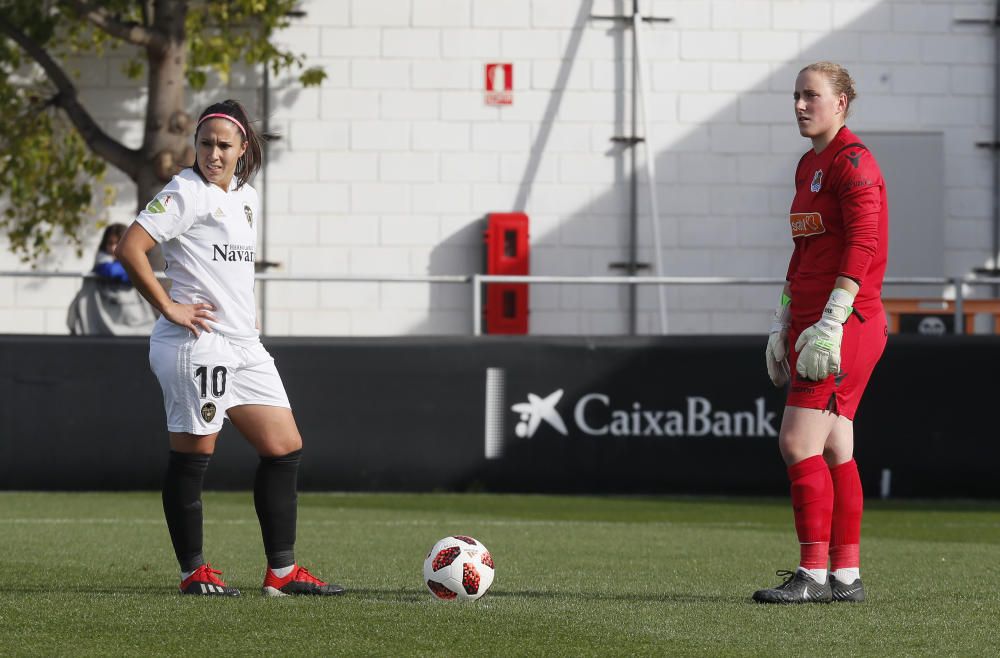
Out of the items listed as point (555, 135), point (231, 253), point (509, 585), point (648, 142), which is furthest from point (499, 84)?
point (231, 253)

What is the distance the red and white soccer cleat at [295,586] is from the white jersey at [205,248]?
2.89 feet

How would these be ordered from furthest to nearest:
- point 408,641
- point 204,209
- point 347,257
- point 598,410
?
point 347,257 → point 598,410 → point 204,209 → point 408,641

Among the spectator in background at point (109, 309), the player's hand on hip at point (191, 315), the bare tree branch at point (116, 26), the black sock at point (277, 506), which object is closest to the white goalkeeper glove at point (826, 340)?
the black sock at point (277, 506)

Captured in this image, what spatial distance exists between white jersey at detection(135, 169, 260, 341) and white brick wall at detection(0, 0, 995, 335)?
11.0 meters

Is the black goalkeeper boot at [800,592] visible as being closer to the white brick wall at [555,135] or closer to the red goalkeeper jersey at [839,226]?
the red goalkeeper jersey at [839,226]

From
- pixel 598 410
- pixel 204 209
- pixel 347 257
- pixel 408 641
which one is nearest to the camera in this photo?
pixel 408 641

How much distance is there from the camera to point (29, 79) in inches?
674

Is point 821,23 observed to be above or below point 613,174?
above

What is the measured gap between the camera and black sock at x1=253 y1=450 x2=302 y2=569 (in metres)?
5.80

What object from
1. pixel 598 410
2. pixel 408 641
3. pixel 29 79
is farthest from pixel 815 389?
pixel 29 79

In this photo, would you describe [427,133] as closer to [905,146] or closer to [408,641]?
[905,146]

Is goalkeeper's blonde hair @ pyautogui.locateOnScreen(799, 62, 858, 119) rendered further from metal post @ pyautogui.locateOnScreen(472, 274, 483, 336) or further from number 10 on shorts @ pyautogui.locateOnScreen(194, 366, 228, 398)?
metal post @ pyautogui.locateOnScreen(472, 274, 483, 336)

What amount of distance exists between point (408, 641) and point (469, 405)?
7.16m

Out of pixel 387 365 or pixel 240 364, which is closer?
pixel 240 364
